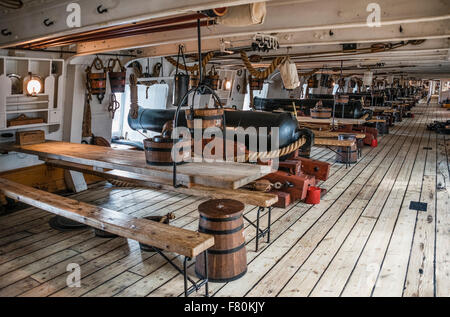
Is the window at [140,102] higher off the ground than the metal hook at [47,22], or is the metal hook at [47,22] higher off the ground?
the metal hook at [47,22]

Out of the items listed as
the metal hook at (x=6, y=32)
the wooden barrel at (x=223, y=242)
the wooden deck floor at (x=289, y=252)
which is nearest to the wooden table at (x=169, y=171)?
the wooden barrel at (x=223, y=242)

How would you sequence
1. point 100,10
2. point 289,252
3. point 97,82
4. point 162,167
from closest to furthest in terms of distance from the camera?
1. point 100,10
2. point 162,167
3. point 289,252
4. point 97,82

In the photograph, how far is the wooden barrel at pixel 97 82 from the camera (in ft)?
18.1

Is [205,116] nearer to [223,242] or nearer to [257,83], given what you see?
[223,242]

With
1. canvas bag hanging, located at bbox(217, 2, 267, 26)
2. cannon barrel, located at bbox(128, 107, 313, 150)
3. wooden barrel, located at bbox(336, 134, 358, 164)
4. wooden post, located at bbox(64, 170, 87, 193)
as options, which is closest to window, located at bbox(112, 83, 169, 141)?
cannon barrel, located at bbox(128, 107, 313, 150)

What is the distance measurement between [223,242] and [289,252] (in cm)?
95

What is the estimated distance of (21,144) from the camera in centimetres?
477

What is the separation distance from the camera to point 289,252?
3639 millimetres

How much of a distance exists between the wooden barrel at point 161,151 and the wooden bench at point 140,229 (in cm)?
53

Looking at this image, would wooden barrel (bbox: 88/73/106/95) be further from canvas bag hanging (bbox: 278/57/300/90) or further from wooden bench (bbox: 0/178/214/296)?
canvas bag hanging (bbox: 278/57/300/90)

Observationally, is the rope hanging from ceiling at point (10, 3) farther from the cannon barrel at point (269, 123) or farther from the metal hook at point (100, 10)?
the cannon barrel at point (269, 123)

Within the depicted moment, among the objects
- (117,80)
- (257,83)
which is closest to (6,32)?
(117,80)

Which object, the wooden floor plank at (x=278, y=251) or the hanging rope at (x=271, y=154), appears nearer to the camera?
the wooden floor plank at (x=278, y=251)

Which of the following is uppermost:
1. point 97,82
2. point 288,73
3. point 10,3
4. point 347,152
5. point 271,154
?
point 10,3
